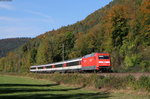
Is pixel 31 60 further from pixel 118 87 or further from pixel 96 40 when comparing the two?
pixel 118 87

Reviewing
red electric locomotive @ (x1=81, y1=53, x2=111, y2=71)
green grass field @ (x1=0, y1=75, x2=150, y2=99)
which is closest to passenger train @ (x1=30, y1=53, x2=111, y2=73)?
red electric locomotive @ (x1=81, y1=53, x2=111, y2=71)

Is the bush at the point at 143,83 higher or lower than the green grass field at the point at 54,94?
higher

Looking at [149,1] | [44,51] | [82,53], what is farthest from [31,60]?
[149,1]

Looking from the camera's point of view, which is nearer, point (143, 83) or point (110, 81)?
point (143, 83)

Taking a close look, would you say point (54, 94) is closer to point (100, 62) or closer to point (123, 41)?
point (100, 62)

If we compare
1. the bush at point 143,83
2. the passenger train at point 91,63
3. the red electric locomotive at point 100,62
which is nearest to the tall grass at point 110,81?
the bush at point 143,83

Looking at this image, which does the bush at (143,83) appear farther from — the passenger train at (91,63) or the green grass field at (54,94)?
the passenger train at (91,63)

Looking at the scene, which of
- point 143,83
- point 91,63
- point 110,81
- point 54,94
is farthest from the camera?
point 91,63

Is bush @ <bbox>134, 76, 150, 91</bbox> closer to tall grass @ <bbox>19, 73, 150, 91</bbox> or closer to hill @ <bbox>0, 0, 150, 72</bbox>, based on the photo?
tall grass @ <bbox>19, 73, 150, 91</bbox>

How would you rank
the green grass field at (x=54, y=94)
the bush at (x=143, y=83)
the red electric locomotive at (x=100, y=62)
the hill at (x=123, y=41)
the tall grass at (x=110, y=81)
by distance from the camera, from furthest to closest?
the hill at (x=123, y=41) → the red electric locomotive at (x=100, y=62) → the tall grass at (x=110, y=81) → the bush at (x=143, y=83) → the green grass field at (x=54, y=94)

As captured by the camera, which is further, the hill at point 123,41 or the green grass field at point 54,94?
the hill at point 123,41

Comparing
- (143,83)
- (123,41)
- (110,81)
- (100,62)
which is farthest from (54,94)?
(123,41)

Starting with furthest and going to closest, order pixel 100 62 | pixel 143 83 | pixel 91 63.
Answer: pixel 91 63, pixel 100 62, pixel 143 83

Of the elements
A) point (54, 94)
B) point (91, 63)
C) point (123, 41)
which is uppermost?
Answer: point (123, 41)
